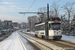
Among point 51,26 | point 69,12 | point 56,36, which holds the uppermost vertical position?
point 69,12

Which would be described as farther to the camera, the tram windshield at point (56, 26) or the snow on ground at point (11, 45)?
the tram windshield at point (56, 26)

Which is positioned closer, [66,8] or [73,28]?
[66,8]

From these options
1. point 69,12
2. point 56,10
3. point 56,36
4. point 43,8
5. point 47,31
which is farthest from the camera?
point 43,8

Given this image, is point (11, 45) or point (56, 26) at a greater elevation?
point (56, 26)

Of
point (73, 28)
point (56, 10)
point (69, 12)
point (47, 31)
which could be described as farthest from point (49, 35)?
point (73, 28)

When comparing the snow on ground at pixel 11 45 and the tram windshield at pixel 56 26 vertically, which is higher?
the tram windshield at pixel 56 26

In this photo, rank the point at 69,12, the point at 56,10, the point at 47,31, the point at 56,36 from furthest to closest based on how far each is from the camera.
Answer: the point at 56,10, the point at 69,12, the point at 47,31, the point at 56,36

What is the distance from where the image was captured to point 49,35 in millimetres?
19578

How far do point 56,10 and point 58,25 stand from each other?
28.7 metres

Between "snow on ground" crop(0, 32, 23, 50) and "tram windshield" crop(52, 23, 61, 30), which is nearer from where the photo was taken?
"snow on ground" crop(0, 32, 23, 50)

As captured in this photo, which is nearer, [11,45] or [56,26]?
[11,45]

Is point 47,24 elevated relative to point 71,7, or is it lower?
lower

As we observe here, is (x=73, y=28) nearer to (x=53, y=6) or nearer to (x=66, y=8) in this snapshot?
(x=53, y=6)

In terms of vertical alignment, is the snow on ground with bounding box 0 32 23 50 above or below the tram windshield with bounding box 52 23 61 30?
below
